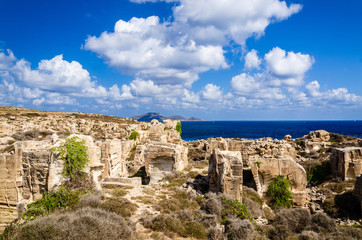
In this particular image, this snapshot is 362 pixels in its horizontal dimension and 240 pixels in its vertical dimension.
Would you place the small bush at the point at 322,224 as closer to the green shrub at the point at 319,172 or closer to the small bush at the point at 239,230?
the small bush at the point at 239,230

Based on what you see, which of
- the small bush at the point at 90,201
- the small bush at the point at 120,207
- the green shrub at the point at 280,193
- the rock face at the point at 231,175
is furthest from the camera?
the green shrub at the point at 280,193

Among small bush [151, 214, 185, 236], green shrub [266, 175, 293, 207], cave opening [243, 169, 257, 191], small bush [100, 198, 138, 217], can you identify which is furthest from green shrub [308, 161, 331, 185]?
small bush [100, 198, 138, 217]

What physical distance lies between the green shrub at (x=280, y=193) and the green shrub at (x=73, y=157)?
9.19 m

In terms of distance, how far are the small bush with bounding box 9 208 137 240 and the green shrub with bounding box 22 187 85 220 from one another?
2103 mm

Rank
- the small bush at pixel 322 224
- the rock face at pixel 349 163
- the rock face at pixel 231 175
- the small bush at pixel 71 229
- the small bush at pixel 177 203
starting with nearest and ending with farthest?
the small bush at pixel 71 229 < the small bush at pixel 322 224 < the small bush at pixel 177 203 < the rock face at pixel 231 175 < the rock face at pixel 349 163

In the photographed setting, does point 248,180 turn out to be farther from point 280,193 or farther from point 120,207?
point 120,207

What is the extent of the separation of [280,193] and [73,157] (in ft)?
32.6

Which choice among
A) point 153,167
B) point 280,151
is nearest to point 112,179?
point 153,167

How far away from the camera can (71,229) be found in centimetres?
470

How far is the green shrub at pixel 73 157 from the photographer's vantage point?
7.70 metres

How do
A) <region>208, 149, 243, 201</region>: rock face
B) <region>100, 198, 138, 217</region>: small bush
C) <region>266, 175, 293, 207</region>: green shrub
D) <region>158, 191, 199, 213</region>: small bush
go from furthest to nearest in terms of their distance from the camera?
<region>266, 175, 293, 207</region>: green shrub → <region>208, 149, 243, 201</region>: rock face → <region>158, 191, 199, 213</region>: small bush → <region>100, 198, 138, 217</region>: small bush

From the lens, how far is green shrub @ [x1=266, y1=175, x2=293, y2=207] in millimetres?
10969

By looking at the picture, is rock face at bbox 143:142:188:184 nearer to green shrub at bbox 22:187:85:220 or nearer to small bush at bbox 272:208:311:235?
green shrub at bbox 22:187:85:220

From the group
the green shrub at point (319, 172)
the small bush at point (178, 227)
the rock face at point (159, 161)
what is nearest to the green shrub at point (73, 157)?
the small bush at point (178, 227)
